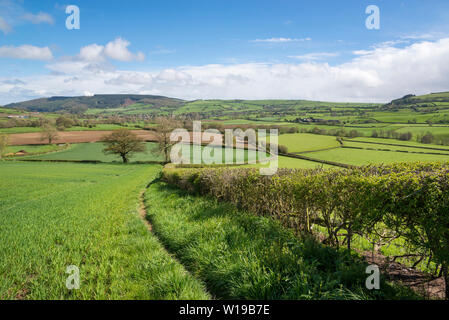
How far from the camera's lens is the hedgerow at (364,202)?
388 cm

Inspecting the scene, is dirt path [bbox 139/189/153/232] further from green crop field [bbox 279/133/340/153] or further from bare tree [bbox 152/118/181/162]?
green crop field [bbox 279/133/340/153]

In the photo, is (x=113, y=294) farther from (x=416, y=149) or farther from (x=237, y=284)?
(x=416, y=149)

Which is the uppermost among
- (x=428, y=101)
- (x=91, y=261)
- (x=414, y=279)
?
(x=428, y=101)

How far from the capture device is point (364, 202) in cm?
471

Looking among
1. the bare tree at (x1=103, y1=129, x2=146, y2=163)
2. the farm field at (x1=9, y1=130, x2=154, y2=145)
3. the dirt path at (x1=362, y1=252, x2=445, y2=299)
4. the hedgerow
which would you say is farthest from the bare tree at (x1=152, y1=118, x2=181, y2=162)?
the dirt path at (x1=362, y1=252, x2=445, y2=299)

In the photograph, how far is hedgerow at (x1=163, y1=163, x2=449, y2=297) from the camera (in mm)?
3883

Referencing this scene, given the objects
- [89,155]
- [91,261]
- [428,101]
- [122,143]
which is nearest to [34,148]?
[89,155]

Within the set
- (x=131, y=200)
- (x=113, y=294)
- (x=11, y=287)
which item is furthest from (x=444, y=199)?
(x=131, y=200)

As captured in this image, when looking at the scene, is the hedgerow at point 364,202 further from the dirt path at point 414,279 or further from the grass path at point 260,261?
the grass path at point 260,261

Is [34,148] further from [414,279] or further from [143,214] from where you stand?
[414,279]

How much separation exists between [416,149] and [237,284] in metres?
52.2

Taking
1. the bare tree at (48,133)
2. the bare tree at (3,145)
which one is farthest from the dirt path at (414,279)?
the bare tree at (48,133)

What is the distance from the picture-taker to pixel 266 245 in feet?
18.9

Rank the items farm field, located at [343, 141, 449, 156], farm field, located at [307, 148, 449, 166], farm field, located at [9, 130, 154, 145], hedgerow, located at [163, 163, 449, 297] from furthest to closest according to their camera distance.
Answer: farm field, located at [9, 130, 154, 145]
farm field, located at [343, 141, 449, 156]
farm field, located at [307, 148, 449, 166]
hedgerow, located at [163, 163, 449, 297]
